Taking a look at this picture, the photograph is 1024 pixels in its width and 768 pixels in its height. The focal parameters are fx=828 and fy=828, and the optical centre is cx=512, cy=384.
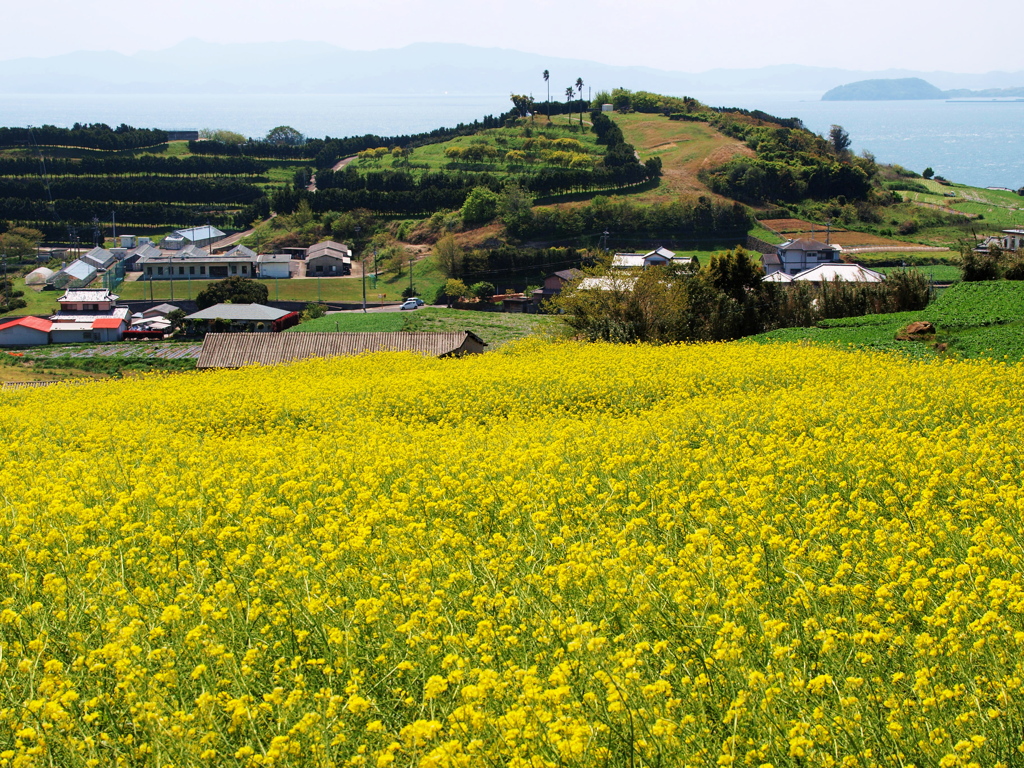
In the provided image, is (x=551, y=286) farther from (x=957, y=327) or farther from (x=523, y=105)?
(x=523, y=105)

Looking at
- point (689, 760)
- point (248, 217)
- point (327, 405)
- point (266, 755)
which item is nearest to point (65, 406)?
point (327, 405)

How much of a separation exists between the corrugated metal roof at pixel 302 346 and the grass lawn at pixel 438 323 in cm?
1730

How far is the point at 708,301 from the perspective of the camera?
33969 millimetres

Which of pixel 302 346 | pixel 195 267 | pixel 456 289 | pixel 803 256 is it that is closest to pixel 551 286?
pixel 456 289

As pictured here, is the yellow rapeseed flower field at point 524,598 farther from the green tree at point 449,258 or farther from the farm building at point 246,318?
the green tree at point 449,258

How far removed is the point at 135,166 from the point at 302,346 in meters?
103

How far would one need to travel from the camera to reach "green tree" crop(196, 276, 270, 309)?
65938 millimetres

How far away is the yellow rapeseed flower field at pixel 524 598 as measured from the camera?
401 cm

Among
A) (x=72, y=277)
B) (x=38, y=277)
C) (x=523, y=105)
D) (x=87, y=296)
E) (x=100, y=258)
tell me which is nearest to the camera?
(x=87, y=296)

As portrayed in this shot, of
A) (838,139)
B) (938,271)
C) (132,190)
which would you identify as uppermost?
(838,139)

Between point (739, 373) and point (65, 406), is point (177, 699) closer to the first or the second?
point (65, 406)

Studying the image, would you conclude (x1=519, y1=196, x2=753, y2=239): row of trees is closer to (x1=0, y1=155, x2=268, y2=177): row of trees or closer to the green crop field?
(x1=0, y1=155, x2=268, y2=177): row of trees

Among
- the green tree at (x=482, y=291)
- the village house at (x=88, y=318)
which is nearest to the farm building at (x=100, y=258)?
the village house at (x=88, y=318)

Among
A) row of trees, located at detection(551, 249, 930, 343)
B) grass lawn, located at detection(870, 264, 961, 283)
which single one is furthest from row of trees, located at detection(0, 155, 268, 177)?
Answer: row of trees, located at detection(551, 249, 930, 343)
